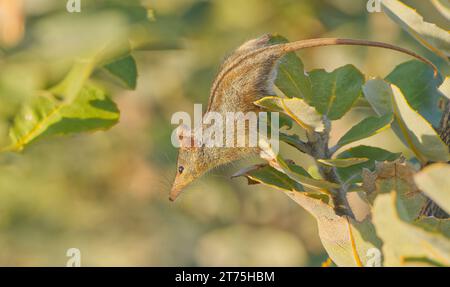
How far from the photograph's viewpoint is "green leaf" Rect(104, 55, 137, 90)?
172 cm

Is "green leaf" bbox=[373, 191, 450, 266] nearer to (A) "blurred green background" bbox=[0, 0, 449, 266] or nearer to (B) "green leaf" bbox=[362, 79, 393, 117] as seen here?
(B) "green leaf" bbox=[362, 79, 393, 117]

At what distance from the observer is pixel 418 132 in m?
1.19

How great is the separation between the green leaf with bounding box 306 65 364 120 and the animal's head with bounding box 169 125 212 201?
0.99ft

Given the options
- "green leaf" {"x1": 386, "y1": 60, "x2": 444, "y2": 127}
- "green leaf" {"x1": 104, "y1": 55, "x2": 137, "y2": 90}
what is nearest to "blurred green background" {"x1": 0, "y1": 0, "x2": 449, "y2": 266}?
"green leaf" {"x1": 104, "y1": 55, "x2": 137, "y2": 90}

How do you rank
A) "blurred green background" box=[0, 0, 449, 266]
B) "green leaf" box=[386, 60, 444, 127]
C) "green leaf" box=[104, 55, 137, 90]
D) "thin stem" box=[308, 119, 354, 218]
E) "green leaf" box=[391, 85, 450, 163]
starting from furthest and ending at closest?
"blurred green background" box=[0, 0, 449, 266] → "green leaf" box=[104, 55, 137, 90] → "green leaf" box=[386, 60, 444, 127] → "thin stem" box=[308, 119, 354, 218] → "green leaf" box=[391, 85, 450, 163]

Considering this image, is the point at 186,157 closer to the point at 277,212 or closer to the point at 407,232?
the point at 407,232

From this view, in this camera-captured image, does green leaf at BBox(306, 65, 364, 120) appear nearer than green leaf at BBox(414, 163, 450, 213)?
No

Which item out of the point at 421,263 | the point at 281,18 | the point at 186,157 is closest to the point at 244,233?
the point at 281,18

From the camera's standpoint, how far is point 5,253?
3.59 metres

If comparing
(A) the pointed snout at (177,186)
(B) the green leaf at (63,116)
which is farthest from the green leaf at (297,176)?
(B) the green leaf at (63,116)

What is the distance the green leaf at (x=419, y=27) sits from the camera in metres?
1.21

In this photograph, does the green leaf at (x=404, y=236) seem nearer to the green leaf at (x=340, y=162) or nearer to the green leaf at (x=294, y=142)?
the green leaf at (x=340, y=162)

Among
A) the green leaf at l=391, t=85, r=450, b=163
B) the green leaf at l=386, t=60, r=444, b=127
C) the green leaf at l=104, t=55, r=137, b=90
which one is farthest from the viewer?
the green leaf at l=104, t=55, r=137, b=90

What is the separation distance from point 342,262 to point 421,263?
0.27m
